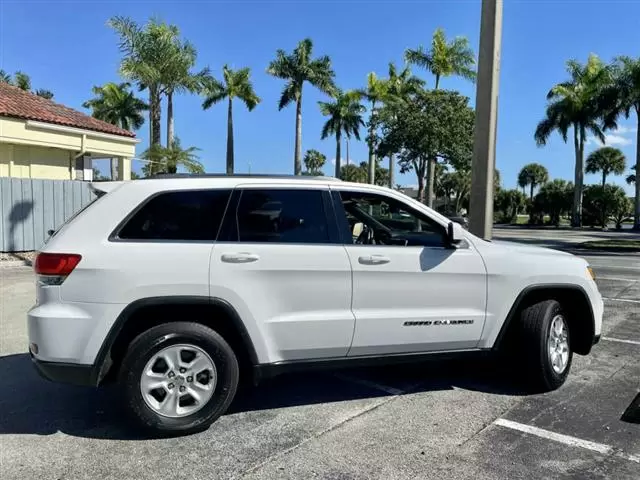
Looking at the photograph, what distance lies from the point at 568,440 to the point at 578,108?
41.8 metres

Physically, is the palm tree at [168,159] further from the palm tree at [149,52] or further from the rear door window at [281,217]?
the rear door window at [281,217]

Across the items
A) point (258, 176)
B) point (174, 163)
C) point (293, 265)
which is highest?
point (174, 163)

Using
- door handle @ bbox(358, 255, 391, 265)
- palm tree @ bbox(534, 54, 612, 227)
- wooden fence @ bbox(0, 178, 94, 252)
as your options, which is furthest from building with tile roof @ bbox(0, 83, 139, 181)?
palm tree @ bbox(534, 54, 612, 227)

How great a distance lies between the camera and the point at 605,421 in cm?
418

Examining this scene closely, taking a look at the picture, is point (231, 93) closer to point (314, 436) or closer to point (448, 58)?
point (448, 58)

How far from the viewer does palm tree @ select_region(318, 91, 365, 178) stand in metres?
46.0

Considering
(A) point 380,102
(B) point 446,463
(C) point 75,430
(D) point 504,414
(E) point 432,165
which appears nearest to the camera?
(B) point 446,463

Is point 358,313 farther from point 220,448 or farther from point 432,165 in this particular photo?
point 432,165

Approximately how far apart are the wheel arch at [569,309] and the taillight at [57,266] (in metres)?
3.30

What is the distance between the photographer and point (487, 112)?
897cm

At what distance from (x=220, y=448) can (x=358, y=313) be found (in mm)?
1339

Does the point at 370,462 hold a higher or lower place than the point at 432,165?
lower

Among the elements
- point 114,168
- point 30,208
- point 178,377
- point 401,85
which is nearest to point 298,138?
point 401,85

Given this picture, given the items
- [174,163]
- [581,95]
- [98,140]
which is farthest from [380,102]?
[98,140]
